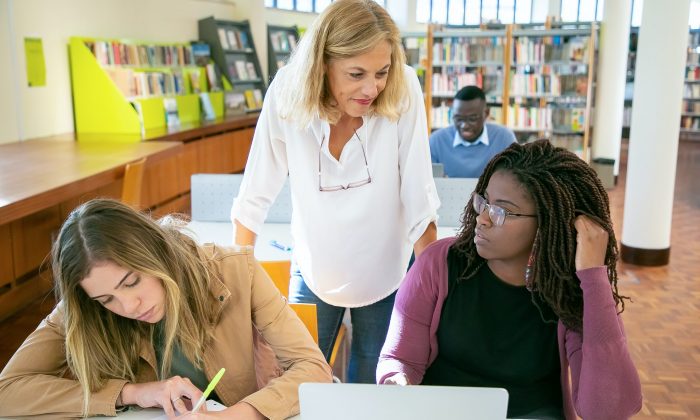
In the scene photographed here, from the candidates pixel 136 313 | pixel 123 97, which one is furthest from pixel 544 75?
pixel 136 313

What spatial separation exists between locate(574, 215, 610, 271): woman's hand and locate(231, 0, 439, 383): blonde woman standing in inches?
17.9

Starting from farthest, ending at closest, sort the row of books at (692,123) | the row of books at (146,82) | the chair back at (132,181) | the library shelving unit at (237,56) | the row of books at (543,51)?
the row of books at (692,123) → the library shelving unit at (237,56) → the row of books at (543,51) → the row of books at (146,82) → the chair back at (132,181)

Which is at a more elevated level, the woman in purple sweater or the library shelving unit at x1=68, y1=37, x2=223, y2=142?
the library shelving unit at x1=68, y1=37, x2=223, y2=142

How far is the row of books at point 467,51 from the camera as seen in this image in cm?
812

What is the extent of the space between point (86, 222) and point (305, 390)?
59 cm

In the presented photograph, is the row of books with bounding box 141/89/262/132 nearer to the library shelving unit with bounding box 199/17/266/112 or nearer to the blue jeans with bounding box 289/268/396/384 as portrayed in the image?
the library shelving unit with bounding box 199/17/266/112

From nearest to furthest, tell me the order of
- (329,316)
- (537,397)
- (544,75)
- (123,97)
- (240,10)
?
(537,397) → (329,316) → (123,97) → (544,75) → (240,10)

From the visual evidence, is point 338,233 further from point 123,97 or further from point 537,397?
point 123,97

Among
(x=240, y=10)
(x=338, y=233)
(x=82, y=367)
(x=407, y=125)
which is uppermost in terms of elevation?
(x=240, y=10)

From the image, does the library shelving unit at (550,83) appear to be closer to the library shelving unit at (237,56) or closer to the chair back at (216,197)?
the library shelving unit at (237,56)

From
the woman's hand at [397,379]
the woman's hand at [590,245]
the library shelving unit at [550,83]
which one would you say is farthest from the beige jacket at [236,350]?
the library shelving unit at [550,83]

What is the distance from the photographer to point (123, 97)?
6.25 metres

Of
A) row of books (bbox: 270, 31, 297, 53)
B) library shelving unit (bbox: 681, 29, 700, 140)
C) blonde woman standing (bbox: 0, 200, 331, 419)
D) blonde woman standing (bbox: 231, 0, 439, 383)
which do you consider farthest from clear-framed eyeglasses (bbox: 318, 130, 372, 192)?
library shelving unit (bbox: 681, 29, 700, 140)

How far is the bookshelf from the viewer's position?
7965 mm
